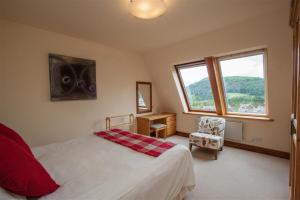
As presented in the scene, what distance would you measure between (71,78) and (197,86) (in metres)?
3.06

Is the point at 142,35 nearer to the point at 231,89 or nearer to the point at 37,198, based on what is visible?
the point at 231,89

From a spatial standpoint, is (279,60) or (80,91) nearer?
(279,60)

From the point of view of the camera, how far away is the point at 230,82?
3375mm

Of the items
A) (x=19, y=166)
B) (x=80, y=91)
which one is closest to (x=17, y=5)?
(x=80, y=91)

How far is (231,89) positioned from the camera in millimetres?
3428

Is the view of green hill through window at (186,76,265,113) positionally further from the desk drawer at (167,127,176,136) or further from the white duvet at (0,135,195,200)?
the white duvet at (0,135,195,200)

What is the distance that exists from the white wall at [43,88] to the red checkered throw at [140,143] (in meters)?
0.85

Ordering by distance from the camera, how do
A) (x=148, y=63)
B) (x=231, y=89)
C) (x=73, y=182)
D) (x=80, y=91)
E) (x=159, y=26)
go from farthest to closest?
(x=148, y=63) → (x=231, y=89) → (x=80, y=91) → (x=159, y=26) → (x=73, y=182)

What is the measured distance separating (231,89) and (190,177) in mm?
2485

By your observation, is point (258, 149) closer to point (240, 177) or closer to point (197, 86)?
point (240, 177)

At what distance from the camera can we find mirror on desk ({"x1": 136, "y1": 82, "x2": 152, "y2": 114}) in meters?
4.16

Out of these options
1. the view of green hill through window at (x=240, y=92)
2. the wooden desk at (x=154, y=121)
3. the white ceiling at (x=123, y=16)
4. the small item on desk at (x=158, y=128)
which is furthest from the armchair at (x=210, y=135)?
the white ceiling at (x=123, y=16)

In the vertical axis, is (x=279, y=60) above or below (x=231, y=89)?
above

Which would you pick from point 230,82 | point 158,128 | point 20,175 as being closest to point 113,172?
point 20,175
